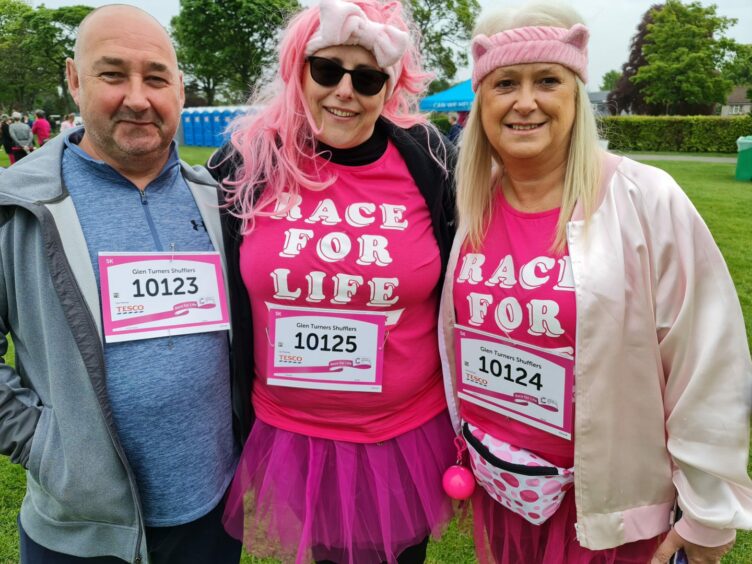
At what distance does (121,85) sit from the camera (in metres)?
1.55

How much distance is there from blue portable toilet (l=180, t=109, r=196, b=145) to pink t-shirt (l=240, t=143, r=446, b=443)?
26978 millimetres

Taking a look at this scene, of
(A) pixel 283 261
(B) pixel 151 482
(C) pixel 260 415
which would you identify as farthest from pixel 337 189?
(B) pixel 151 482

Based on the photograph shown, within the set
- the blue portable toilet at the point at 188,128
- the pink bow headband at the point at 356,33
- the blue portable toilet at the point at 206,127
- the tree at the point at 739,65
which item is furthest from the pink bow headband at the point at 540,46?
the tree at the point at 739,65

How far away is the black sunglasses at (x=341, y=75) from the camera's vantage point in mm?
1694

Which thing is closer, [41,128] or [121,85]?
[121,85]

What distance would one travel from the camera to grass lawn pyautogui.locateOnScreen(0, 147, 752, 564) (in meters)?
2.54

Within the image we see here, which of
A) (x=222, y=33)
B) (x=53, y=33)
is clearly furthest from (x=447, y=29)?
(x=53, y=33)

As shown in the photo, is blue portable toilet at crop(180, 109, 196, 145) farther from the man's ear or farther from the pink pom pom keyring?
the pink pom pom keyring

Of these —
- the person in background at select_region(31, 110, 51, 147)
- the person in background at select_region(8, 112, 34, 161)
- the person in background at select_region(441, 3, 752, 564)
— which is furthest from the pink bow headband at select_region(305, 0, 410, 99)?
the person in background at select_region(31, 110, 51, 147)

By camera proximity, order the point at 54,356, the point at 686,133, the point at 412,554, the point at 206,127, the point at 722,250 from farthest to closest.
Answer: the point at 206,127 < the point at 686,133 < the point at 722,250 < the point at 412,554 < the point at 54,356

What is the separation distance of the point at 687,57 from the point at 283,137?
37946mm

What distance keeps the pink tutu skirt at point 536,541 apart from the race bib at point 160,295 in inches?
42.2

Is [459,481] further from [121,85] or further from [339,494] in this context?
[121,85]

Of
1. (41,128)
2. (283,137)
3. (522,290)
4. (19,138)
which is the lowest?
(19,138)
